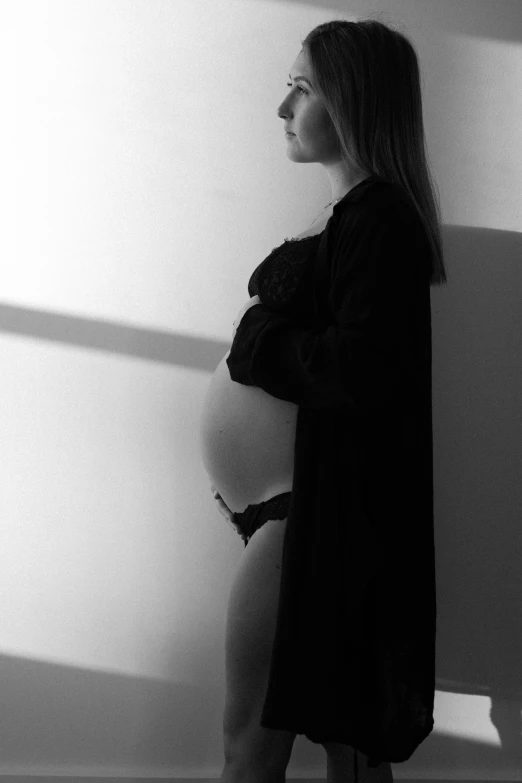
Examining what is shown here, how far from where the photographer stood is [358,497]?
120 centimetres

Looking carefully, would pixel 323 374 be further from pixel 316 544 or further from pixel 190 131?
pixel 190 131

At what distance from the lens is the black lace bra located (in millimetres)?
1285

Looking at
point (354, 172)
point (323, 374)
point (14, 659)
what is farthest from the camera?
point (14, 659)

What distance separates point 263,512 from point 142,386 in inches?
23.7

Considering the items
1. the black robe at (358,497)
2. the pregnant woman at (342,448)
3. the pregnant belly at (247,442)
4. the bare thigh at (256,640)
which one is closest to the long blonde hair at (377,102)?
the pregnant woman at (342,448)

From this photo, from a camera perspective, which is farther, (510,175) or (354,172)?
(510,175)

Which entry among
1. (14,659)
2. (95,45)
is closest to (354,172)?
(95,45)

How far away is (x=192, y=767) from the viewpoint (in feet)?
5.98

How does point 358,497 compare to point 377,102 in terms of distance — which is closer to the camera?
point 358,497

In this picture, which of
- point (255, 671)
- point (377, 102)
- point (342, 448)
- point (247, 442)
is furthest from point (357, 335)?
point (255, 671)

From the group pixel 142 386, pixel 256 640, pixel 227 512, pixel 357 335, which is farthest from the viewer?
pixel 142 386

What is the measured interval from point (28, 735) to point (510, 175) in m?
1.57

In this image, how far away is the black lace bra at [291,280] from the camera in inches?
50.6

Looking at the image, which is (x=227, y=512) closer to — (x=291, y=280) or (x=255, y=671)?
(x=255, y=671)
